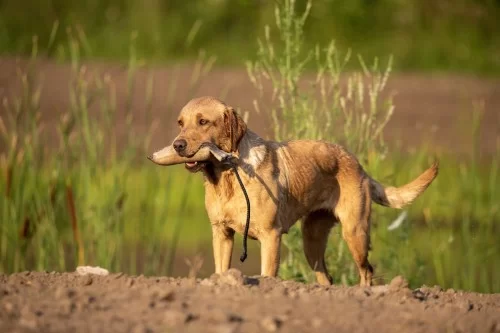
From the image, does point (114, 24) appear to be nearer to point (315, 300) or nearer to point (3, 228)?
point (3, 228)

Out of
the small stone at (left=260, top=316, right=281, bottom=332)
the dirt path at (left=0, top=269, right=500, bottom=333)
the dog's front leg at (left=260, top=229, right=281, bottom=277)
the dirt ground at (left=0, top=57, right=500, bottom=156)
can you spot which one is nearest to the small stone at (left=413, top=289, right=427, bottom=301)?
the dirt path at (left=0, top=269, right=500, bottom=333)

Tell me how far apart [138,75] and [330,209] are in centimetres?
1278

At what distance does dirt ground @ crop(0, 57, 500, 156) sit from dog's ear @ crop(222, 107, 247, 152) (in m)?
9.72

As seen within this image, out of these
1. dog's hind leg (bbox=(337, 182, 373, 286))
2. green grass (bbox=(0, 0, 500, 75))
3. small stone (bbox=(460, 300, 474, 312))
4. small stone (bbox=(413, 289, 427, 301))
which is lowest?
small stone (bbox=(460, 300, 474, 312))

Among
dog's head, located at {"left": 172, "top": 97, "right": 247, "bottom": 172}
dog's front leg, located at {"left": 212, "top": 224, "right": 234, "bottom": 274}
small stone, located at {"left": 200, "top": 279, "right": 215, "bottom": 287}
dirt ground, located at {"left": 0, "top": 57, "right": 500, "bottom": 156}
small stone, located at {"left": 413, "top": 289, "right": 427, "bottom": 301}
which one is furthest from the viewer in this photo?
dirt ground, located at {"left": 0, "top": 57, "right": 500, "bottom": 156}

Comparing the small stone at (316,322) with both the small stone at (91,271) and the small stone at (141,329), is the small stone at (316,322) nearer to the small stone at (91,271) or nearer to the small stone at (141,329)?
the small stone at (141,329)

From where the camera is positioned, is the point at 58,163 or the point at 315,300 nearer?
the point at 315,300

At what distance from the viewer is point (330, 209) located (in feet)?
27.0

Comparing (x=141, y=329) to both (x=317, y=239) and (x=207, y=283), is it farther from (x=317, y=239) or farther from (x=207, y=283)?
(x=317, y=239)

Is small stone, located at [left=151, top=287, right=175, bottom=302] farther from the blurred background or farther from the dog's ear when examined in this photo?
the blurred background

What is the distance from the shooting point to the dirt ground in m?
18.0

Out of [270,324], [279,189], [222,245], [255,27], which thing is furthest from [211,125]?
[255,27]

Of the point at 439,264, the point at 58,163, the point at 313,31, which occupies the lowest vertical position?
the point at 439,264

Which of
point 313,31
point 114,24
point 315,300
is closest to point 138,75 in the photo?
point 114,24
